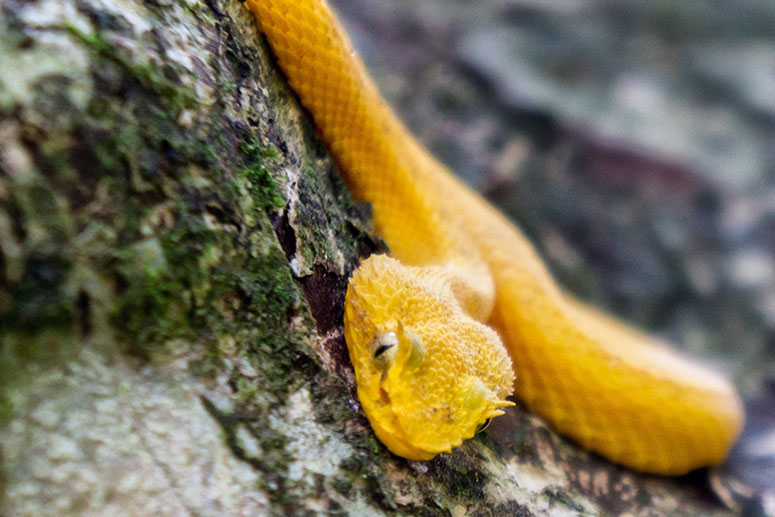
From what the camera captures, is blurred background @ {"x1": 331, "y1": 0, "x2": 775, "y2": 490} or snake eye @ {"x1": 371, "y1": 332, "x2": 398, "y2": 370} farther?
blurred background @ {"x1": 331, "y1": 0, "x2": 775, "y2": 490}

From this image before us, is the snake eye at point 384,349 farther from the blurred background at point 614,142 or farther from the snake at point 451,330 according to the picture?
the blurred background at point 614,142

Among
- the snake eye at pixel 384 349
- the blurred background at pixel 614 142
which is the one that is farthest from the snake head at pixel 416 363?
the blurred background at pixel 614 142

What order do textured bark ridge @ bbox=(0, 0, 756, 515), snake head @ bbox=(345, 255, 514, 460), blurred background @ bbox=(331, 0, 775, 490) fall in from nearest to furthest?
textured bark ridge @ bbox=(0, 0, 756, 515), snake head @ bbox=(345, 255, 514, 460), blurred background @ bbox=(331, 0, 775, 490)

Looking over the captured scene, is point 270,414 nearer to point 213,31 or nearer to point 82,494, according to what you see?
point 82,494

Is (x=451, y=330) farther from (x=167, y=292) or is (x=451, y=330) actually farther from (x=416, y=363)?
(x=167, y=292)

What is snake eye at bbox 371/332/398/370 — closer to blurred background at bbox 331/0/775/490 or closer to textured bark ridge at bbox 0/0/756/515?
textured bark ridge at bbox 0/0/756/515

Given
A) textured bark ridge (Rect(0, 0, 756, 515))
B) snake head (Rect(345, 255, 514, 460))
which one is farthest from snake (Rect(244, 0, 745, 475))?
textured bark ridge (Rect(0, 0, 756, 515))
